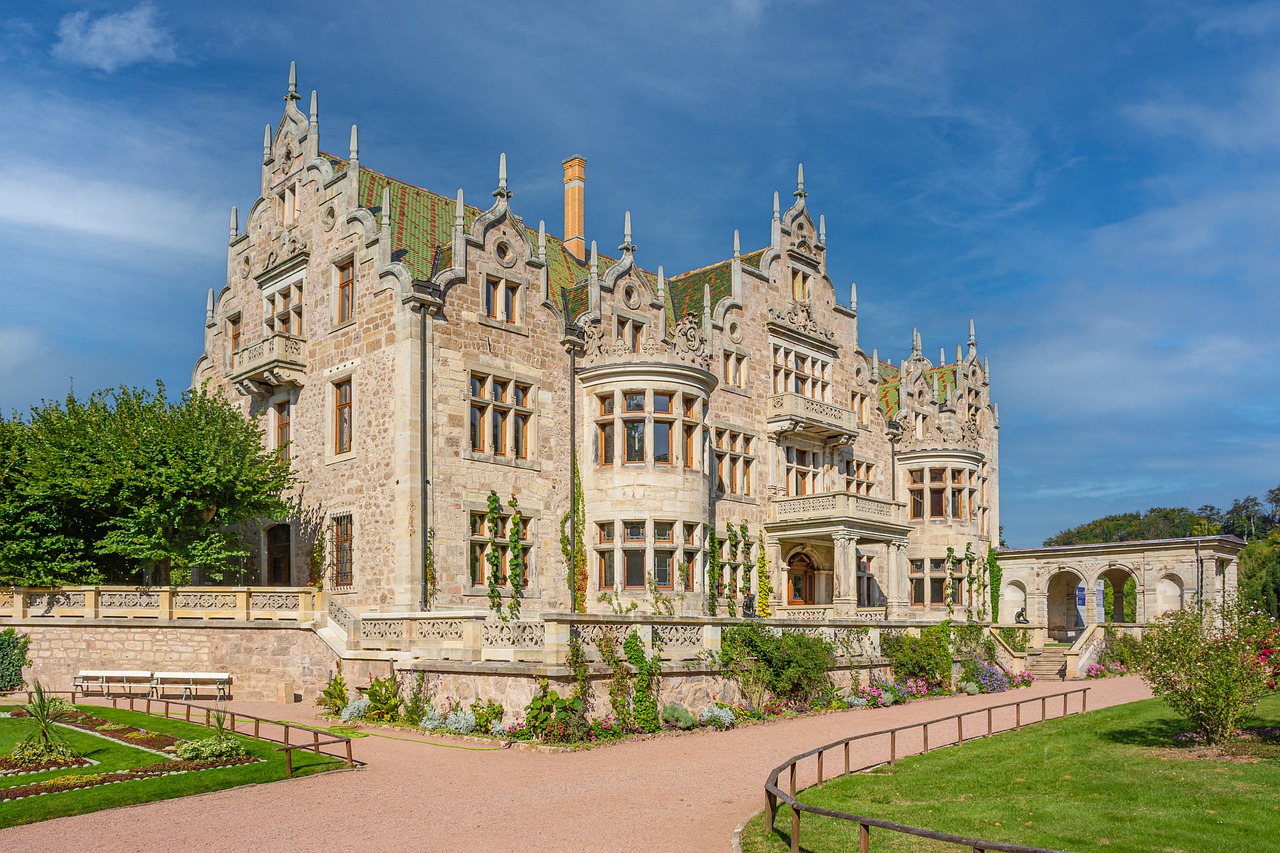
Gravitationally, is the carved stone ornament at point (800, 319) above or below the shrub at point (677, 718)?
above

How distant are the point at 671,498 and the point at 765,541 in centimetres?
763

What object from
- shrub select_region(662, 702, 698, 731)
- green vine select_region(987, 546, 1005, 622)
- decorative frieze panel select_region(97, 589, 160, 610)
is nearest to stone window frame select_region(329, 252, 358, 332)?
decorative frieze panel select_region(97, 589, 160, 610)

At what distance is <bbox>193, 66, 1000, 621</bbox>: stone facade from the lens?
98.4 ft

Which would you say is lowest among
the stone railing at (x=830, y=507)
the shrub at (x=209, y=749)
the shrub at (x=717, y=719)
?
the shrub at (x=717, y=719)

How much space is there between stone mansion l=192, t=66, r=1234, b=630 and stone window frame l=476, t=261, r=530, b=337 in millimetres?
75

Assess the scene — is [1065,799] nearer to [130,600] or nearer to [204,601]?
[204,601]

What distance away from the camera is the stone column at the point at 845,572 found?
37.5 m

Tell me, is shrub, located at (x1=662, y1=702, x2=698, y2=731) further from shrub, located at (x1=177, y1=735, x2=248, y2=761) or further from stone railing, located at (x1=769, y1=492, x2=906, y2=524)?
stone railing, located at (x1=769, y1=492, x2=906, y2=524)

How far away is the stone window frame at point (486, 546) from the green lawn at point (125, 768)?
987 cm

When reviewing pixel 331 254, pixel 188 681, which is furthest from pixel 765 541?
pixel 188 681

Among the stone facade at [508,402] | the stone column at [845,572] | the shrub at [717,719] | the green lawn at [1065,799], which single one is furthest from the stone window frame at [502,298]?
the green lawn at [1065,799]

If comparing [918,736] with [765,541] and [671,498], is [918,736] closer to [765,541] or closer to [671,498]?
[671,498]

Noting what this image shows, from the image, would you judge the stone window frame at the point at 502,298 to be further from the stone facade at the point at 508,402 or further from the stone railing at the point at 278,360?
the stone railing at the point at 278,360

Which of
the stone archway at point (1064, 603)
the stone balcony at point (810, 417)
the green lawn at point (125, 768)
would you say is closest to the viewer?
the green lawn at point (125, 768)
